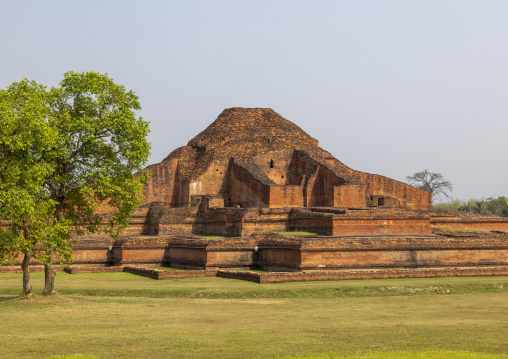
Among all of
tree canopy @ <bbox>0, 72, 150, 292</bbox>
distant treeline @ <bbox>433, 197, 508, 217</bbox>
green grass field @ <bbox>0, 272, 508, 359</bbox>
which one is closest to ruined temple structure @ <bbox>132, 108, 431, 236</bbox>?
green grass field @ <bbox>0, 272, 508, 359</bbox>

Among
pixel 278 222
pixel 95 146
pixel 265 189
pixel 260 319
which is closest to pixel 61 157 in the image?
pixel 95 146

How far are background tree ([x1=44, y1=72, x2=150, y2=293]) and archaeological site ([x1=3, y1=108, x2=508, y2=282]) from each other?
3.78m

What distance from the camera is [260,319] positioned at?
9.78 m

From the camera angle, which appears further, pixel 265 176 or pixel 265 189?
pixel 265 176

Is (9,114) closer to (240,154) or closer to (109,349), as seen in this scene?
(109,349)

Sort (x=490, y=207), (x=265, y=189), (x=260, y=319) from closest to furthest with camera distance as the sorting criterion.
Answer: (x=260, y=319), (x=265, y=189), (x=490, y=207)

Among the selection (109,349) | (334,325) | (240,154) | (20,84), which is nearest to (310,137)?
(240,154)

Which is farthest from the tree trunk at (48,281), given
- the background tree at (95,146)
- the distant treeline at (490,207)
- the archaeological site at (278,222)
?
the distant treeline at (490,207)

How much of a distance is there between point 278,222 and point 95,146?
34.9ft

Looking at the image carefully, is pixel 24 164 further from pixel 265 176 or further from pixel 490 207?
pixel 490 207

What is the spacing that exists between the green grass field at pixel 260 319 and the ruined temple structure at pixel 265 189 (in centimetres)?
660

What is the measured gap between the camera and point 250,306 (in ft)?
37.7

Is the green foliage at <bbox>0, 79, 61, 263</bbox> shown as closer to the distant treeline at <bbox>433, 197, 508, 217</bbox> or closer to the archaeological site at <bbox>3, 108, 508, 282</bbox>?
the archaeological site at <bbox>3, 108, 508, 282</bbox>

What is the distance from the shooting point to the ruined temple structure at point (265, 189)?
21938 mm
